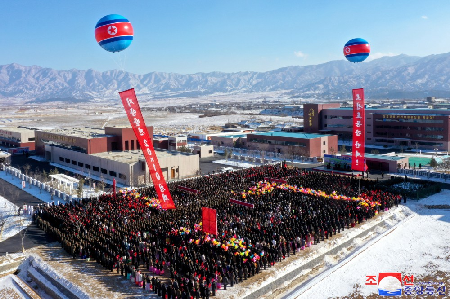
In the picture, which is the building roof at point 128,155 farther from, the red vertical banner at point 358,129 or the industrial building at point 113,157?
the red vertical banner at point 358,129

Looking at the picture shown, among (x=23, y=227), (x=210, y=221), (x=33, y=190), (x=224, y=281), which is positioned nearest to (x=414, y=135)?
(x=210, y=221)

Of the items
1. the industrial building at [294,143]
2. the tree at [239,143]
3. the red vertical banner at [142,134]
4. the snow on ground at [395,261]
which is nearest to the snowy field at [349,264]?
the snow on ground at [395,261]

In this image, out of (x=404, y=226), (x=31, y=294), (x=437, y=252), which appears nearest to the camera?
(x=31, y=294)

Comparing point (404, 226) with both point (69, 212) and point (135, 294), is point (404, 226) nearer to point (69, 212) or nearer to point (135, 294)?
point (135, 294)

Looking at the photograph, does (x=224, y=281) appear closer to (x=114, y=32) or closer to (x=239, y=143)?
(x=114, y=32)

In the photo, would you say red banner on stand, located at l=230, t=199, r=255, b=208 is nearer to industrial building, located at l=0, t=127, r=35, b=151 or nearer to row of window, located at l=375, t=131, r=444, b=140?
row of window, located at l=375, t=131, r=444, b=140

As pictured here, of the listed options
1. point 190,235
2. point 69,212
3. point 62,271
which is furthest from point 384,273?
point 69,212
